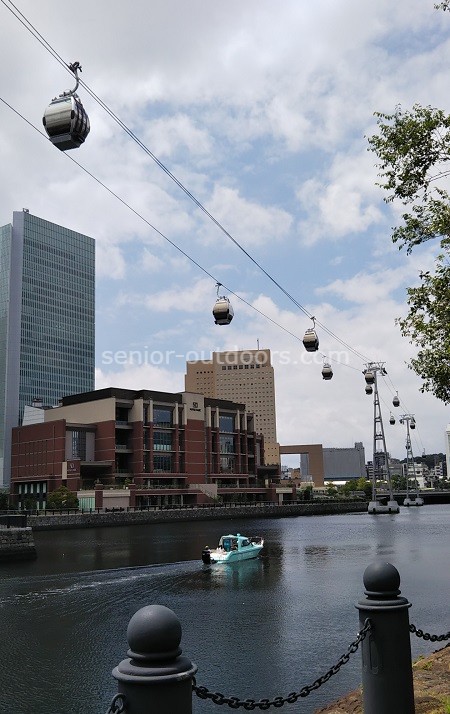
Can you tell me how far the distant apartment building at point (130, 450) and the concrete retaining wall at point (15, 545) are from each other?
54984 mm

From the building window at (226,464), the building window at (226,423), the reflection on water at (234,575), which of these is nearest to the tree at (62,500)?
the building window at (226,464)

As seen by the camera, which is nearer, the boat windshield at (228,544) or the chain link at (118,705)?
the chain link at (118,705)

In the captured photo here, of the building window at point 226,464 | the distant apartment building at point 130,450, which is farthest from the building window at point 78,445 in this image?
the building window at point 226,464

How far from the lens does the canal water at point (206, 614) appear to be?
1703cm

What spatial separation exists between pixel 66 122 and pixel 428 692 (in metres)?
10.6

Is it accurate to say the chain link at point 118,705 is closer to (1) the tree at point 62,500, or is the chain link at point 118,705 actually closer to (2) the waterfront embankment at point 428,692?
(2) the waterfront embankment at point 428,692

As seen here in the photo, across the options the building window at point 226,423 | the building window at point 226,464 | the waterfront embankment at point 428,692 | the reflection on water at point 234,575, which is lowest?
the reflection on water at point 234,575

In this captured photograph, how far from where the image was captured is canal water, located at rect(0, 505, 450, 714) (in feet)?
55.9

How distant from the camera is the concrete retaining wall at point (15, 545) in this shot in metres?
49.1

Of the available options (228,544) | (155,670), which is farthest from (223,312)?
(228,544)

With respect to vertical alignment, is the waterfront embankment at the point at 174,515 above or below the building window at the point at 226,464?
below

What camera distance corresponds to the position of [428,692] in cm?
893

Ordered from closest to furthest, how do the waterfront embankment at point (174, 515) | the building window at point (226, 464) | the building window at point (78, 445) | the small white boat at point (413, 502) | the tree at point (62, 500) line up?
the waterfront embankment at point (174, 515)
the tree at point (62, 500)
the building window at point (78, 445)
the building window at point (226, 464)
the small white boat at point (413, 502)

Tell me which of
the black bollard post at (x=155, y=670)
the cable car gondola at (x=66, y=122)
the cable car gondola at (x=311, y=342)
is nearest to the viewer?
the black bollard post at (x=155, y=670)
